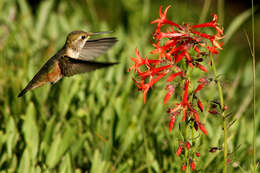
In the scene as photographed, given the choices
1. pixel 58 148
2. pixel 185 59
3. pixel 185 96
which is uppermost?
pixel 185 59

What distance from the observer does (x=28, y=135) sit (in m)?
2.36

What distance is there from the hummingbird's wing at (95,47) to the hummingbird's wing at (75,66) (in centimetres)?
23

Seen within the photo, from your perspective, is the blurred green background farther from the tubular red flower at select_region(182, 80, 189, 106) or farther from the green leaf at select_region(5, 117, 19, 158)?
the tubular red flower at select_region(182, 80, 189, 106)

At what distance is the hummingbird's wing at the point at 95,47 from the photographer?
87.4 inches

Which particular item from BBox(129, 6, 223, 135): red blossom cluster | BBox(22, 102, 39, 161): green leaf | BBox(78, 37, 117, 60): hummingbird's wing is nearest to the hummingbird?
BBox(78, 37, 117, 60): hummingbird's wing

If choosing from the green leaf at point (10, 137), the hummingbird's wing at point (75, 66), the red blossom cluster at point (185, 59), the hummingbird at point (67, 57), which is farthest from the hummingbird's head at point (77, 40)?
the red blossom cluster at point (185, 59)

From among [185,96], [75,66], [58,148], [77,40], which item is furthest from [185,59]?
[58,148]

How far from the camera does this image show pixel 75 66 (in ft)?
6.42

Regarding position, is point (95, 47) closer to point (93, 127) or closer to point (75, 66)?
point (75, 66)

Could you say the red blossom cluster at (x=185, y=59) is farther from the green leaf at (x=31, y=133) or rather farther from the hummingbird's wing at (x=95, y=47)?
the green leaf at (x=31, y=133)

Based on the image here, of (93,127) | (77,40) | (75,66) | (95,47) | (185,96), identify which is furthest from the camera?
(93,127)

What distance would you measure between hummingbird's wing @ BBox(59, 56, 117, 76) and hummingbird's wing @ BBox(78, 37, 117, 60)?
0.23 meters

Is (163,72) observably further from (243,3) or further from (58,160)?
(243,3)

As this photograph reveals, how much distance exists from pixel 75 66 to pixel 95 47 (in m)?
0.39
